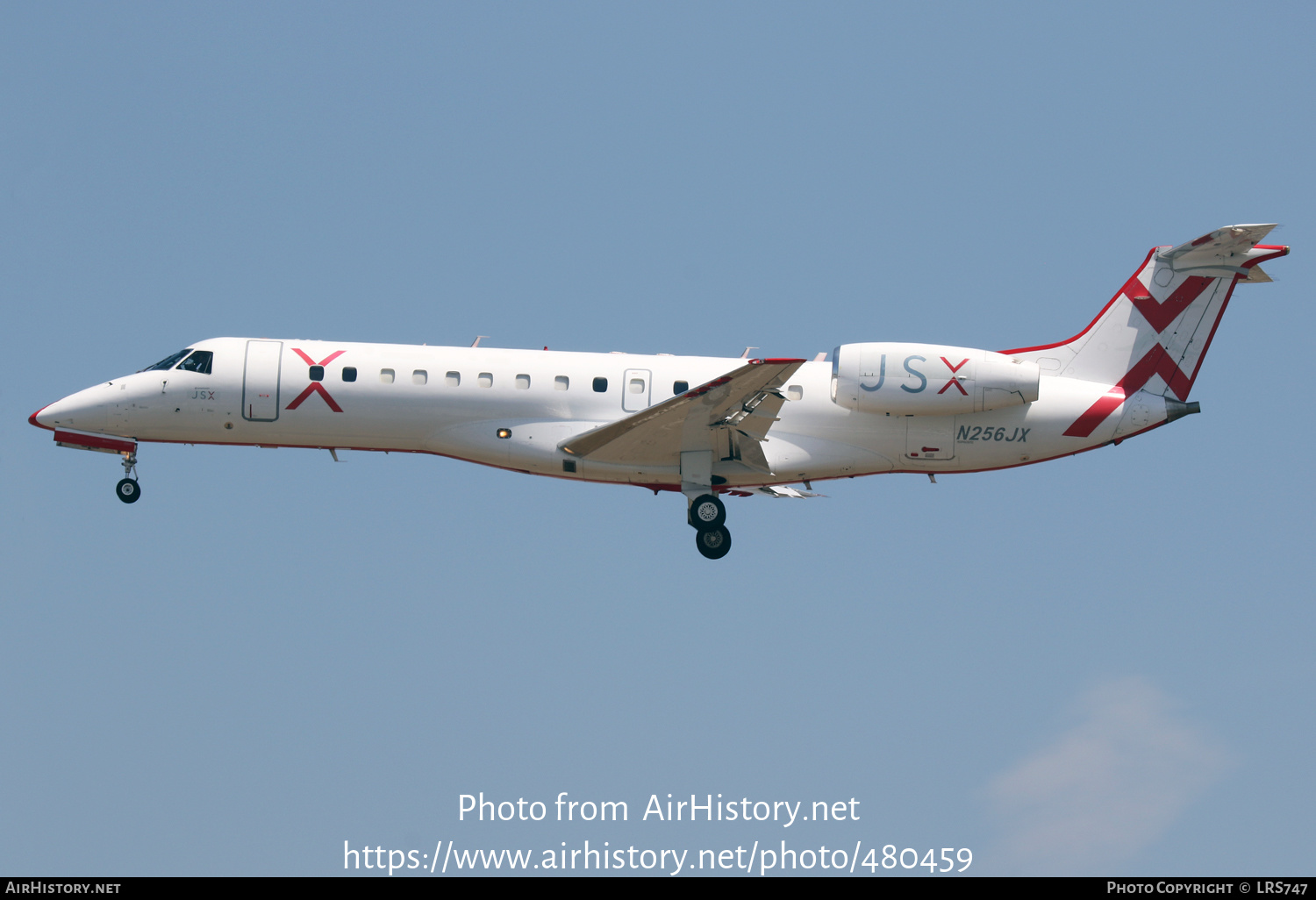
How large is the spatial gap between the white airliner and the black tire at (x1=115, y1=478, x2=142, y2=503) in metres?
0.02

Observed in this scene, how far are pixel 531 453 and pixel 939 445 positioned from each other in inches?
290

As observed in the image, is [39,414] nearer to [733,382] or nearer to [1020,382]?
[733,382]

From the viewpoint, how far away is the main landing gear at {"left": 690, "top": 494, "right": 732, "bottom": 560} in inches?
844

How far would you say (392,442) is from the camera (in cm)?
2206

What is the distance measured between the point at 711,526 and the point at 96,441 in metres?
11.6

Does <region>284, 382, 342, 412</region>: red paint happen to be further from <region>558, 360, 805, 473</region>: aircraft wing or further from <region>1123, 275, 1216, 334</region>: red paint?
<region>1123, 275, 1216, 334</region>: red paint

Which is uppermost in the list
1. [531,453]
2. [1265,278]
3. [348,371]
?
[1265,278]

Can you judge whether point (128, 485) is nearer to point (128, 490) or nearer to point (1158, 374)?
point (128, 490)

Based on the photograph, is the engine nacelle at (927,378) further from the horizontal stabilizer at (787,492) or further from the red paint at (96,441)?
the red paint at (96,441)

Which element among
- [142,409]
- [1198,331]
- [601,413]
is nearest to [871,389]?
[601,413]

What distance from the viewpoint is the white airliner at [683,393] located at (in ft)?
70.0

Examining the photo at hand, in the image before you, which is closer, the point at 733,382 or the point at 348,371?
the point at 733,382

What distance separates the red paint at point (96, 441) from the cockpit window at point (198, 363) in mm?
1780

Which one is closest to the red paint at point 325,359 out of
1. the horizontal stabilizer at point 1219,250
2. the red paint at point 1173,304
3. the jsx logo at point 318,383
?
the jsx logo at point 318,383
